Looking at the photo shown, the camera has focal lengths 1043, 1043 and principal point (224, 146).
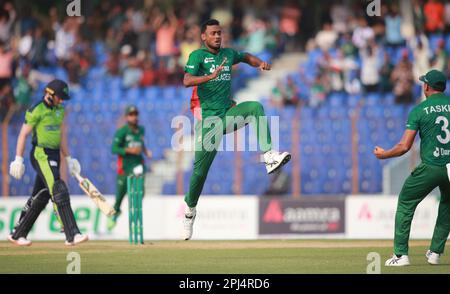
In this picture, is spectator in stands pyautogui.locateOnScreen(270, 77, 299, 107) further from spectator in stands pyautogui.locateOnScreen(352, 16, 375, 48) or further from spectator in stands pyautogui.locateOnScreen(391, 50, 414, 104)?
spectator in stands pyautogui.locateOnScreen(391, 50, 414, 104)

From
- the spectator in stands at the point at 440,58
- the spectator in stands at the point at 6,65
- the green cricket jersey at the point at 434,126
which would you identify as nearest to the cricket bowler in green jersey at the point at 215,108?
the green cricket jersey at the point at 434,126

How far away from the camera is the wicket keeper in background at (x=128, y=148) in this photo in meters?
19.7

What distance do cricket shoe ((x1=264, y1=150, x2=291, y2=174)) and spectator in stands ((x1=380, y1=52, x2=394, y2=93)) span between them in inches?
464

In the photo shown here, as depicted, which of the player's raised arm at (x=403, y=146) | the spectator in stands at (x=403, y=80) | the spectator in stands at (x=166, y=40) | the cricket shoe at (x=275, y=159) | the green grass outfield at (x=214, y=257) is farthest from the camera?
the spectator in stands at (x=166, y=40)

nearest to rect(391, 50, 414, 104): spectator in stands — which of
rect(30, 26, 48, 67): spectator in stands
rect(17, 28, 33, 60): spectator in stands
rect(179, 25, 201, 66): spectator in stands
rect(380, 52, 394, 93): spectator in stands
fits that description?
rect(380, 52, 394, 93): spectator in stands

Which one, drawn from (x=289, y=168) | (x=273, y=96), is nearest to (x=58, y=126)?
(x=289, y=168)

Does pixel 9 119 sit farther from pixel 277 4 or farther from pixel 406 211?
pixel 406 211

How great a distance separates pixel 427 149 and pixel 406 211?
81 cm

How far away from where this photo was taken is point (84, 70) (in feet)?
90.4

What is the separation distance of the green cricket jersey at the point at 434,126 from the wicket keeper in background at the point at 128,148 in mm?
7860

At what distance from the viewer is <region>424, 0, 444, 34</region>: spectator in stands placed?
26.5 meters

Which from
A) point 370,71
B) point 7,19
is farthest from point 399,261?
point 7,19

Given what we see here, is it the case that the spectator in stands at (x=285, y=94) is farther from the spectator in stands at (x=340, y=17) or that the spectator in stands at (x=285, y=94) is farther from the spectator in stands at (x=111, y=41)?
the spectator in stands at (x=111, y=41)

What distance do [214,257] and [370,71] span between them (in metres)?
11.8
